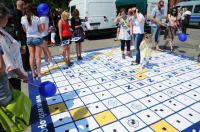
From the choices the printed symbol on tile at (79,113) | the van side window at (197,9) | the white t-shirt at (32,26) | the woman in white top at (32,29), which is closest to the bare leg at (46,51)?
the woman in white top at (32,29)

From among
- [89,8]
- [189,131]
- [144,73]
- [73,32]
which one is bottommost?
[189,131]

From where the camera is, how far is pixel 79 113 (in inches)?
139

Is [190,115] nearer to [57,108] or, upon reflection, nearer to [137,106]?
[137,106]

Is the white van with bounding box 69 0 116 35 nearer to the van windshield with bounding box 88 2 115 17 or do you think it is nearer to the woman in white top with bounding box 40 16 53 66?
the van windshield with bounding box 88 2 115 17

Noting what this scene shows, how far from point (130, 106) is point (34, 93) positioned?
6.61 feet

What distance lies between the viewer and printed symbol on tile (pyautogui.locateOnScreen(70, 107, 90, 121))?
340cm

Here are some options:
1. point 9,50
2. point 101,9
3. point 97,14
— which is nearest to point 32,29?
point 9,50

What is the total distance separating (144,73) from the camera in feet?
17.5

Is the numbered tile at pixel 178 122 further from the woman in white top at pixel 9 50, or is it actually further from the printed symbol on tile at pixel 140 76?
the woman in white top at pixel 9 50

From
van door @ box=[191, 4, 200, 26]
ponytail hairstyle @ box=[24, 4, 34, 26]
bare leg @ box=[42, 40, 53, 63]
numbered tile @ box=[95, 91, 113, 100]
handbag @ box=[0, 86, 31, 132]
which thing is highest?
van door @ box=[191, 4, 200, 26]

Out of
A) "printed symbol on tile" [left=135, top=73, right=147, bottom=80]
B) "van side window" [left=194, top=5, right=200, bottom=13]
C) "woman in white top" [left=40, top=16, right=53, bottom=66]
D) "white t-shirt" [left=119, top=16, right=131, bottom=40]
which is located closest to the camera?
"printed symbol on tile" [left=135, top=73, right=147, bottom=80]

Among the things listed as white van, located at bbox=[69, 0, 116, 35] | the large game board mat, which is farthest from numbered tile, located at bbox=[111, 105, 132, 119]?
white van, located at bbox=[69, 0, 116, 35]

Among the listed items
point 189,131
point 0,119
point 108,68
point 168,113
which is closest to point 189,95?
point 168,113

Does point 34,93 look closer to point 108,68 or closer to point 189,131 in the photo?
point 108,68
